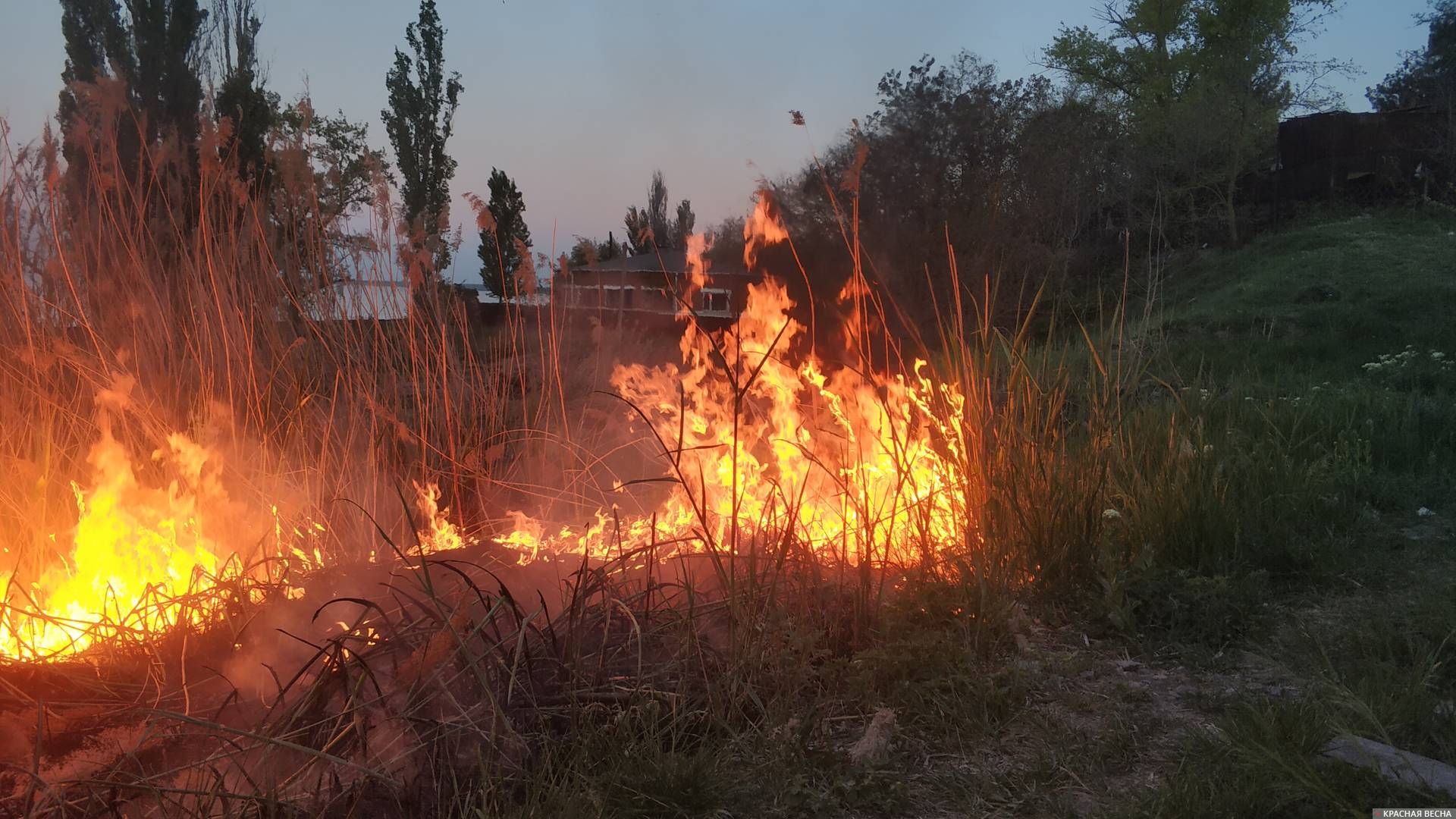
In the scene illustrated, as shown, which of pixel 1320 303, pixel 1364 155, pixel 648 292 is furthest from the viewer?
pixel 1364 155

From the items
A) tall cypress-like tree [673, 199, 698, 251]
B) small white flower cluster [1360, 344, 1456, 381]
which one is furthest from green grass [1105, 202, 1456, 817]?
tall cypress-like tree [673, 199, 698, 251]

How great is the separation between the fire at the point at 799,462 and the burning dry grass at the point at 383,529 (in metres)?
0.02

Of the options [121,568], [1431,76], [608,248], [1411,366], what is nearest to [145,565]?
[121,568]

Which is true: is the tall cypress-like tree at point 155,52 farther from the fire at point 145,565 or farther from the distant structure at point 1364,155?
the distant structure at point 1364,155

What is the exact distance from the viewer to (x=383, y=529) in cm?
379

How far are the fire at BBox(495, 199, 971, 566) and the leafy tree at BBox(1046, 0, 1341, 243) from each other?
15107 mm

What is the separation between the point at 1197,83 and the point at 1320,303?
21935 mm

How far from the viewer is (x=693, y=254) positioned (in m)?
3.37

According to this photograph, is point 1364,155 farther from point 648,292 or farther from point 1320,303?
point 648,292

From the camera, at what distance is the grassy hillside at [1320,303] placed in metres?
9.19

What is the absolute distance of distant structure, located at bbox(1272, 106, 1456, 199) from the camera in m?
19.9

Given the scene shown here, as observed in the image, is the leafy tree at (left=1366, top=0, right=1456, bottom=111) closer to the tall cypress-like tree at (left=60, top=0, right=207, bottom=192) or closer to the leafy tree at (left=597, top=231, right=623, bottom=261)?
the leafy tree at (left=597, top=231, right=623, bottom=261)

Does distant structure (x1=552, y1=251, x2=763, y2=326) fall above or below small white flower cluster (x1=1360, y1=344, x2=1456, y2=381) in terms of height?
above

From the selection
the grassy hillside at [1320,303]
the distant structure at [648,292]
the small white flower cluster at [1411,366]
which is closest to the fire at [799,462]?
the distant structure at [648,292]
